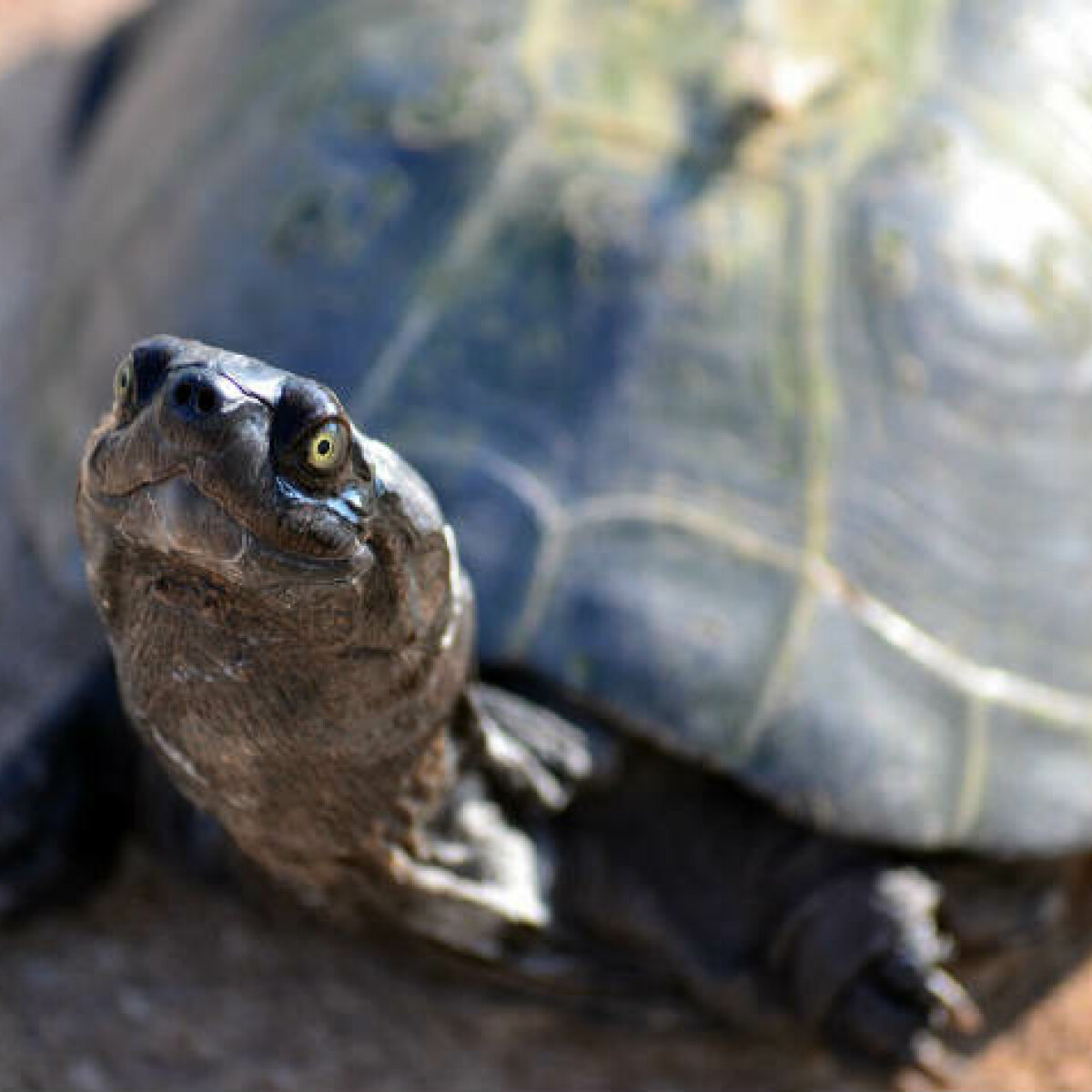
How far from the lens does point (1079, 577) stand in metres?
2.47

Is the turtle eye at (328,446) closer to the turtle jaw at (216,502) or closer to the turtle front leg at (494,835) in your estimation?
the turtle jaw at (216,502)

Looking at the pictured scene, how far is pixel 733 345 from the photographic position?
2.34 m

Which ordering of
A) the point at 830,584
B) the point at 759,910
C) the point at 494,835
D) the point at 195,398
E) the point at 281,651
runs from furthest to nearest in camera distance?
the point at 759,910 < the point at 830,584 < the point at 494,835 < the point at 281,651 < the point at 195,398

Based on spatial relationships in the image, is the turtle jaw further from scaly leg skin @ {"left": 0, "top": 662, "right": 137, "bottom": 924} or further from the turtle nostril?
scaly leg skin @ {"left": 0, "top": 662, "right": 137, "bottom": 924}

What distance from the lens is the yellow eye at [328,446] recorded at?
1425 millimetres

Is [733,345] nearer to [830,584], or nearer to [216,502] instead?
[830,584]

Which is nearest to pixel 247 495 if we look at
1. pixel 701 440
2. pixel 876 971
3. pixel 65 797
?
pixel 701 440

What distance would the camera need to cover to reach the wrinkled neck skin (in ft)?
4.84

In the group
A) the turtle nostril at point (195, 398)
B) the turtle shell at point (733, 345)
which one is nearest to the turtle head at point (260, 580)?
the turtle nostril at point (195, 398)

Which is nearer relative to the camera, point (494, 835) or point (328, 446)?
point (328, 446)

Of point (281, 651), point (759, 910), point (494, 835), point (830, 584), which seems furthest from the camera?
point (759, 910)

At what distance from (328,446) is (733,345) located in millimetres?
1015

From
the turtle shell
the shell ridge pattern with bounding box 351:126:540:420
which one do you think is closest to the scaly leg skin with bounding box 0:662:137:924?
the turtle shell

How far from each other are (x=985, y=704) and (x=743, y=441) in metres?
0.48
